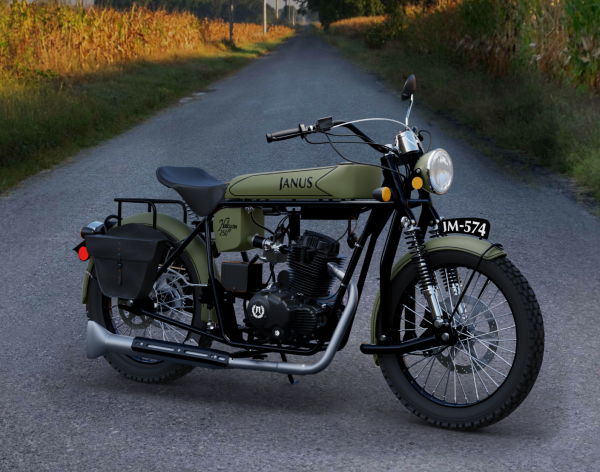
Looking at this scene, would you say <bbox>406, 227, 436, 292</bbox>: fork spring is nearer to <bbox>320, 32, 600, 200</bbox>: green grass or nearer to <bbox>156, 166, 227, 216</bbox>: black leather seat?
<bbox>156, 166, 227, 216</bbox>: black leather seat

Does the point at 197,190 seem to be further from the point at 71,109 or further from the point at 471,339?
the point at 71,109

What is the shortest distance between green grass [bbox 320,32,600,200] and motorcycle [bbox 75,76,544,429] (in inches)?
221

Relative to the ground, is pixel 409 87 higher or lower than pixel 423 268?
higher

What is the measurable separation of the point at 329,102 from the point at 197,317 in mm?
12184

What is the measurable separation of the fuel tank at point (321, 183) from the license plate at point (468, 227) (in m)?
0.39

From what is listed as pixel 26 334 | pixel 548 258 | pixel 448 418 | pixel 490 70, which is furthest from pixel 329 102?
pixel 448 418

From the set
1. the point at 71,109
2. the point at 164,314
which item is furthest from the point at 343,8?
the point at 164,314

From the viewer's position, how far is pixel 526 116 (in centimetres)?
1187

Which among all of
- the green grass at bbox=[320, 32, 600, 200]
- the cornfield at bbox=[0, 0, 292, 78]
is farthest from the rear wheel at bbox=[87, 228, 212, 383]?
the cornfield at bbox=[0, 0, 292, 78]

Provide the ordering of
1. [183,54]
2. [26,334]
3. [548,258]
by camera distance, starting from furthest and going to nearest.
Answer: [183,54], [548,258], [26,334]

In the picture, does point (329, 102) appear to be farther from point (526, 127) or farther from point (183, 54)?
point (183, 54)

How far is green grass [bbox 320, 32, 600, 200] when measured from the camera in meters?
9.71

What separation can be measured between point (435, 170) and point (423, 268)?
47 cm

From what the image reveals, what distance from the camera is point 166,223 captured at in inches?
164
